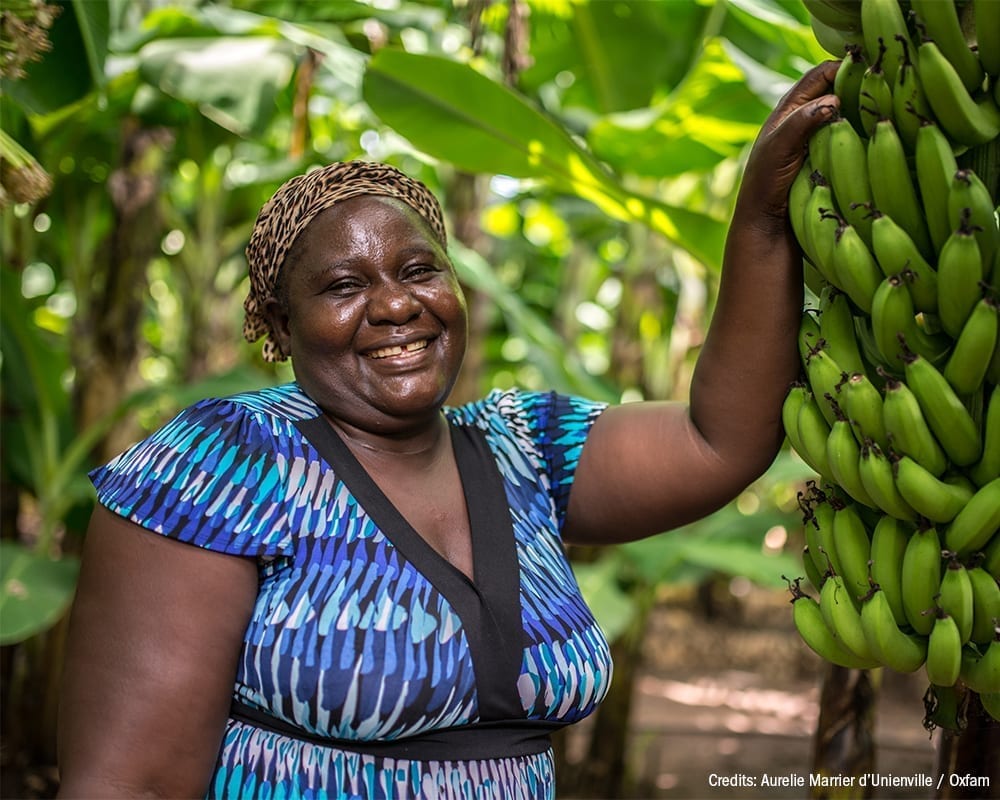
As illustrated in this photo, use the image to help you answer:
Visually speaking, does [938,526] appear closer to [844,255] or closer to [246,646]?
[844,255]

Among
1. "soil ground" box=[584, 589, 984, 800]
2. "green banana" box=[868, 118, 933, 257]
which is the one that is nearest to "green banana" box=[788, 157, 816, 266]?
"green banana" box=[868, 118, 933, 257]

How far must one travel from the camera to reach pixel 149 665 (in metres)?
1.32

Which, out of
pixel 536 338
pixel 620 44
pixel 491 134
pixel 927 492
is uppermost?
pixel 620 44

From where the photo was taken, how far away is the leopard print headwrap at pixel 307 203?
155cm

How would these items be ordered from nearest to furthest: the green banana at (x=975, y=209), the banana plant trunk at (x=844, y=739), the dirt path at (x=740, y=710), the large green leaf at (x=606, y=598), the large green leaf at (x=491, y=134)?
the green banana at (x=975, y=209) < the banana plant trunk at (x=844, y=739) < the large green leaf at (x=491, y=134) < the large green leaf at (x=606, y=598) < the dirt path at (x=740, y=710)

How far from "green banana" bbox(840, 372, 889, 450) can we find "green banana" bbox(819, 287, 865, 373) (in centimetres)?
6

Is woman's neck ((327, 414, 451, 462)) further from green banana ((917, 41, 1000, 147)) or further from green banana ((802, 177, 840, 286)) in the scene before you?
green banana ((917, 41, 1000, 147))

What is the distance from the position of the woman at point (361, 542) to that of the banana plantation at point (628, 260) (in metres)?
0.16

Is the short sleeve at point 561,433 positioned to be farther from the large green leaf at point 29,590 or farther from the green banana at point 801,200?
the large green leaf at point 29,590

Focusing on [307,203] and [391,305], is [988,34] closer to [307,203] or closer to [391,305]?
[391,305]

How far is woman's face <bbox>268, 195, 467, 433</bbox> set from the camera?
1.50m

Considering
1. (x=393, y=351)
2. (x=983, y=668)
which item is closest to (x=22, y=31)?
(x=393, y=351)

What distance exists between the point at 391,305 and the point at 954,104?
0.74 metres

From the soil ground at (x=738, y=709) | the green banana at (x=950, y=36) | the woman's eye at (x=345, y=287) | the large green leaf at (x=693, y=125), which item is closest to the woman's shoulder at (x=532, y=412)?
the woman's eye at (x=345, y=287)
